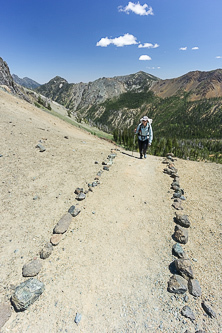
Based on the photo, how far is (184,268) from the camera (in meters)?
5.54

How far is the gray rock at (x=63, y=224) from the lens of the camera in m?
6.89

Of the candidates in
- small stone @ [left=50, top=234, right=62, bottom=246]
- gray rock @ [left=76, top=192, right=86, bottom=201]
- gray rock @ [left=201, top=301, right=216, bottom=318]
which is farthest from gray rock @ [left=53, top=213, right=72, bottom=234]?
gray rock @ [left=201, top=301, right=216, bottom=318]

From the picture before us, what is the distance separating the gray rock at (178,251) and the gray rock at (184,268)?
0.38 m

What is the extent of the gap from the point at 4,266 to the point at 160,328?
5.16 m

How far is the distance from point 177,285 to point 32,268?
4791mm

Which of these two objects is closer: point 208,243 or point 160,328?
point 160,328

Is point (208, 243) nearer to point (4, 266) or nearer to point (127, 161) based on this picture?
point (4, 266)

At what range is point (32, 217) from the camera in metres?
7.45

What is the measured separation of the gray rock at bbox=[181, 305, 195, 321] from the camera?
4.43 metres

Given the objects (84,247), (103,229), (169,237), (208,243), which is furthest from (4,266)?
(208,243)

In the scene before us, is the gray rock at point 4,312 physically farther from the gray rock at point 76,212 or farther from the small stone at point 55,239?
the gray rock at point 76,212

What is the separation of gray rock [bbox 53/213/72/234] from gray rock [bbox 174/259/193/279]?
457 centimetres

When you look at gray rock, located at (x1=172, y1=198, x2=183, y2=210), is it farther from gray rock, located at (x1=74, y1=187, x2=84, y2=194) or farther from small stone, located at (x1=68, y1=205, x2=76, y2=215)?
small stone, located at (x1=68, y1=205, x2=76, y2=215)

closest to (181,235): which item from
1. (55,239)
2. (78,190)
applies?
(55,239)
